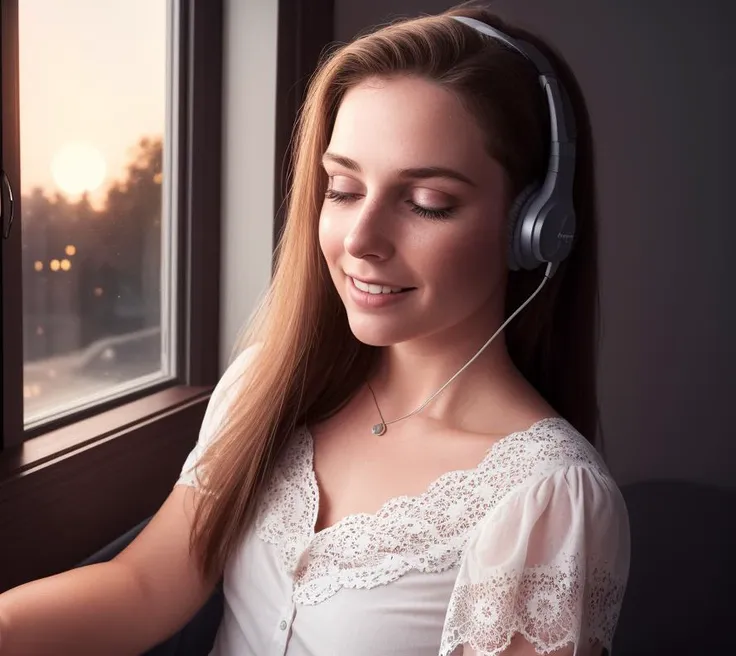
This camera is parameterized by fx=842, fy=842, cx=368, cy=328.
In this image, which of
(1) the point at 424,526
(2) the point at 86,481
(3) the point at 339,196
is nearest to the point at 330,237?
(3) the point at 339,196

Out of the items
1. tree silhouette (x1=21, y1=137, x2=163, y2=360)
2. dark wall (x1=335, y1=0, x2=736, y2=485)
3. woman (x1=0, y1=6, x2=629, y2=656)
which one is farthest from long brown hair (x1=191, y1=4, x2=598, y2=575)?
dark wall (x1=335, y1=0, x2=736, y2=485)

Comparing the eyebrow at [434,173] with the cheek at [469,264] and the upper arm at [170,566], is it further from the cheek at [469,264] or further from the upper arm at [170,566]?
the upper arm at [170,566]

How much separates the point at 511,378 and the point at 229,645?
0.53 metres

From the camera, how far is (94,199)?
1517 mm

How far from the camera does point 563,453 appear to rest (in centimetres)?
100

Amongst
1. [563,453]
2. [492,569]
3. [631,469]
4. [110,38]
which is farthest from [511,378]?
[110,38]


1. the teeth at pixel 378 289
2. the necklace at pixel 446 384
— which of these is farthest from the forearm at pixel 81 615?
the teeth at pixel 378 289

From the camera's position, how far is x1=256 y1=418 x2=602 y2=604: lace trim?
995 millimetres

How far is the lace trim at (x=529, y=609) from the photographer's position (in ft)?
2.95

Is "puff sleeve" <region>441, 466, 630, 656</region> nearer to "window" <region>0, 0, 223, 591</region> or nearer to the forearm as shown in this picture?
the forearm

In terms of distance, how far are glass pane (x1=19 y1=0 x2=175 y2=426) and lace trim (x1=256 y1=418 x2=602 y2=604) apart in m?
0.61

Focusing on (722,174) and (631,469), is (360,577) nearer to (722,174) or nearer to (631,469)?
(631,469)

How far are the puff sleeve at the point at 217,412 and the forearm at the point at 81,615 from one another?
0.16m

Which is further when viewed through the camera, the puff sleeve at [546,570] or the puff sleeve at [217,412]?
the puff sleeve at [217,412]
